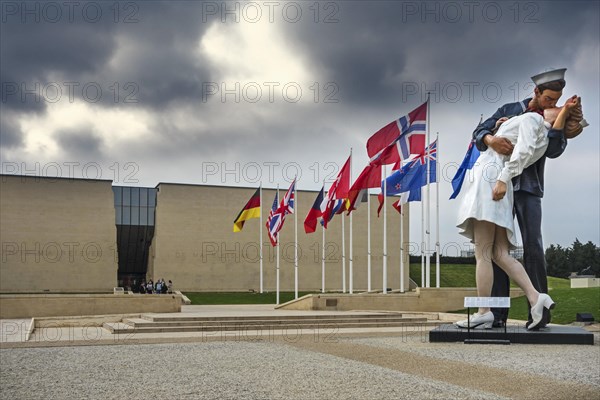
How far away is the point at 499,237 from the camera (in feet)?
49.6

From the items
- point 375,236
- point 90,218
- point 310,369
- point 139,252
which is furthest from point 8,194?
Answer: point 310,369

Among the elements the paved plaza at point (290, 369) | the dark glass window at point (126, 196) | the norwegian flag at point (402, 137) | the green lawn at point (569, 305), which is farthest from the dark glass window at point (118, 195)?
the paved plaza at point (290, 369)

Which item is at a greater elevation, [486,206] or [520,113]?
[520,113]

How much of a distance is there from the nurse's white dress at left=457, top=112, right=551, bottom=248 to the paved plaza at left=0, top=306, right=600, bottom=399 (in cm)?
275

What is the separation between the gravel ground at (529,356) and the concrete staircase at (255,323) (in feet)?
15.9

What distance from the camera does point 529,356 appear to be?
12.7 metres

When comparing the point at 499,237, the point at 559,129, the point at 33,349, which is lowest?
the point at 33,349

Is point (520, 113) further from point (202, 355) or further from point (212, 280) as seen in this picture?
point (212, 280)

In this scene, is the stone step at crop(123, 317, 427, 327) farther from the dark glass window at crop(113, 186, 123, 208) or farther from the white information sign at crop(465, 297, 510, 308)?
the dark glass window at crop(113, 186, 123, 208)

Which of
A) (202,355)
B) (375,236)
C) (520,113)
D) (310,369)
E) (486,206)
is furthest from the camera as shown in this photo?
(375,236)

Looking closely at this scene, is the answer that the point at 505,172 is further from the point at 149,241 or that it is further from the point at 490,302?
the point at 149,241

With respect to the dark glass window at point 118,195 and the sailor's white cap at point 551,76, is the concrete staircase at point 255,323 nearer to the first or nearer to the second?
the sailor's white cap at point 551,76

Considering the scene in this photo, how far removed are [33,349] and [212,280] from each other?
36109 millimetres

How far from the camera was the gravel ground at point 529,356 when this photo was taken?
420 inches
